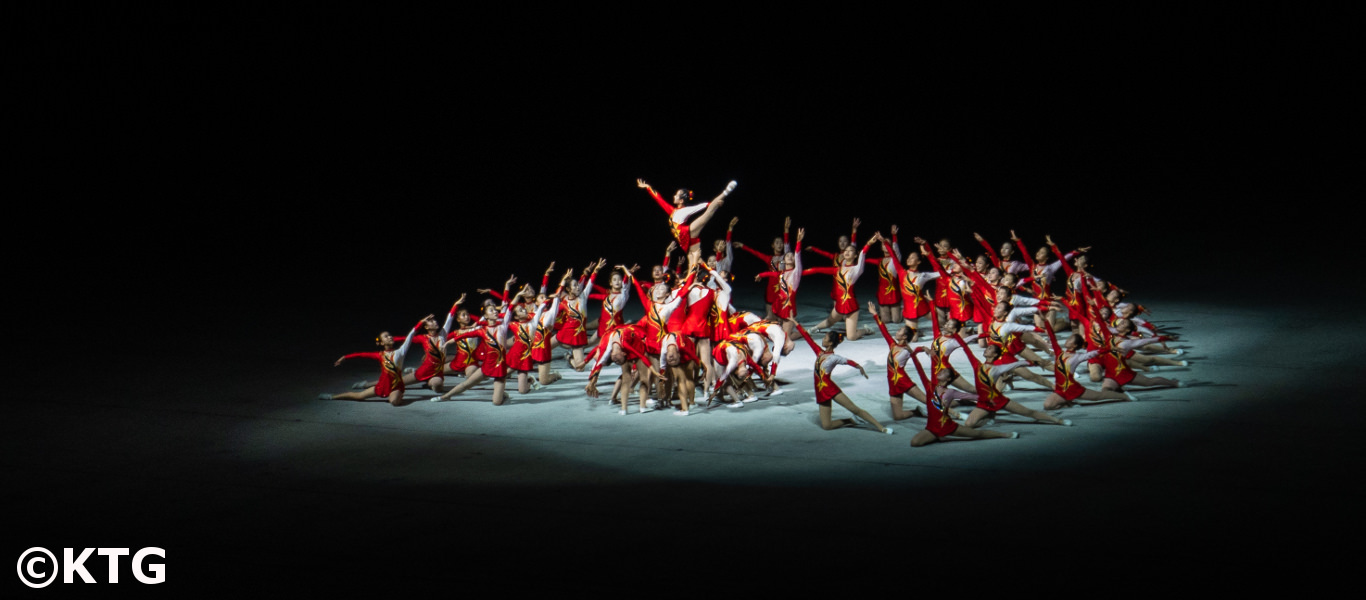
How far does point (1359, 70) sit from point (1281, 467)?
15.9 meters

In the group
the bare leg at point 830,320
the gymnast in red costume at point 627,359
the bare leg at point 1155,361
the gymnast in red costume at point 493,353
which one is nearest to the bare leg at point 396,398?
the gymnast in red costume at point 493,353

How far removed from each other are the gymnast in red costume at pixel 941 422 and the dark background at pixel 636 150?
7.94 metres

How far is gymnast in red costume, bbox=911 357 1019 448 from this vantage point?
25.5 ft

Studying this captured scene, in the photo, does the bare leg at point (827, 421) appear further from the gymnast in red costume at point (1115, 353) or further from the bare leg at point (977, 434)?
the gymnast in red costume at point (1115, 353)

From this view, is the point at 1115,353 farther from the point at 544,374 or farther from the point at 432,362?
the point at 432,362

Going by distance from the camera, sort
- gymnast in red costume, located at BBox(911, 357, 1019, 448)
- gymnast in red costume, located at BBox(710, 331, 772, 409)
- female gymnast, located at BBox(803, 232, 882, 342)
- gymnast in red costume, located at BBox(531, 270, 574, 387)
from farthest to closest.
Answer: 1. female gymnast, located at BBox(803, 232, 882, 342)
2. gymnast in red costume, located at BBox(531, 270, 574, 387)
3. gymnast in red costume, located at BBox(710, 331, 772, 409)
4. gymnast in red costume, located at BBox(911, 357, 1019, 448)

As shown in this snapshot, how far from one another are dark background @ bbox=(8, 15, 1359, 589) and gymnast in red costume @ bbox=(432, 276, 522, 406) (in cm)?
529

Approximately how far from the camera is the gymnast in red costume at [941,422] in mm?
7785

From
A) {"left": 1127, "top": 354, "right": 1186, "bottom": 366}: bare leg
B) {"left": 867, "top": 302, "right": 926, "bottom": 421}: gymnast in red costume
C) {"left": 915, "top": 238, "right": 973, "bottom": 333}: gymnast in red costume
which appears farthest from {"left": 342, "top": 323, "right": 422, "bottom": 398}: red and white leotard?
{"left": 1127, "top": 354, "right": 1186, "bottom": 366}: bare leg

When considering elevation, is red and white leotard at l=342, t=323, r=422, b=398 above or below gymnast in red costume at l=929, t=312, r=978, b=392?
above

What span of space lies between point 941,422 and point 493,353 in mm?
3459

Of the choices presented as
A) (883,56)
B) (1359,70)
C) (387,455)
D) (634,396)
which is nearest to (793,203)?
(883,56)

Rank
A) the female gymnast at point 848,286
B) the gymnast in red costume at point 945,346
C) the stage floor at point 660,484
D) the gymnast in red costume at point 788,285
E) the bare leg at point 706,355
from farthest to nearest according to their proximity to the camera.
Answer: the female gymnast at point 848,286 → the gymnast in red costume at point 788,285 → the bare leg at point 706,355 → the gymnast in red costume at point 945,346 → the stage floor at point 660,484

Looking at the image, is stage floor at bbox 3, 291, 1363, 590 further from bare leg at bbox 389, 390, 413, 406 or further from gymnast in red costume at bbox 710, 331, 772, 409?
gymnast in red costume at bbox 710, 331, 772, 409
